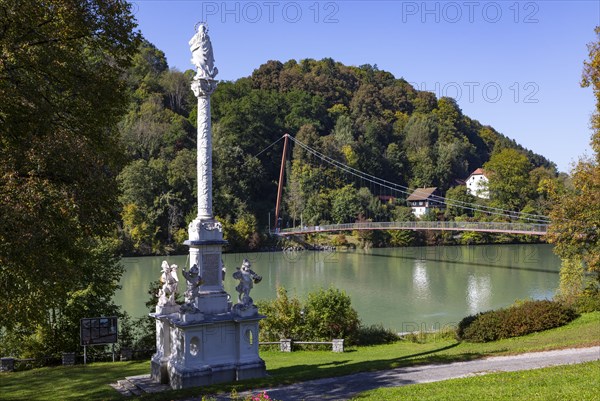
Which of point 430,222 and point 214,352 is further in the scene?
point 430,222

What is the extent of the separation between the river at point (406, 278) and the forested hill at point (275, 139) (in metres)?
3.93

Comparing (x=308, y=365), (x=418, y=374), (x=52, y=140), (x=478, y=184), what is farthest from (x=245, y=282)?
(x=478, y=184)

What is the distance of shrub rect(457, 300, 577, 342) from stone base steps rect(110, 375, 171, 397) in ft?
19.7

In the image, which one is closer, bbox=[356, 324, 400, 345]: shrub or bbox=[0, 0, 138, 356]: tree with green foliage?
bbox=[0, 0, 138, 356]: tree with green foliage

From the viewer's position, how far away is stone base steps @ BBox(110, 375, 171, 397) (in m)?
7.53

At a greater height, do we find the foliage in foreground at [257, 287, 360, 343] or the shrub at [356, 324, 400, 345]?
the foliage in foreground at [257, 287, 360, 343]

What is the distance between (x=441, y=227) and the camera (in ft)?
119

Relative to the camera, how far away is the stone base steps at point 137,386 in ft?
24.7

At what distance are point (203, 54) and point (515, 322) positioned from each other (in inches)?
293

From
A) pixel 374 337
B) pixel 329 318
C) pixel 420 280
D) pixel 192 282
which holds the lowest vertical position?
pixel 420 280

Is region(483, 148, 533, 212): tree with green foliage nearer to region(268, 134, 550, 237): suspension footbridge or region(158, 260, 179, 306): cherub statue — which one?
region(268, 134, 550, 237): suspension footbridge

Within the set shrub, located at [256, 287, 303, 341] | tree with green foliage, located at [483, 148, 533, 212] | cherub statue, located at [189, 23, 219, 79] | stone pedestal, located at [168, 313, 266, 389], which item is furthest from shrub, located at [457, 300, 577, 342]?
tree with green foliage, located at [483, 148, 533, 212]

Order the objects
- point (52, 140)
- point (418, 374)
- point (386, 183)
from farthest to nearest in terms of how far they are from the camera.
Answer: point (386, 183)
point (418, 374)
point (52, 140)

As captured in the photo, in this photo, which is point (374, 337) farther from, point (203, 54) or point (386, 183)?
point (386, 183)
